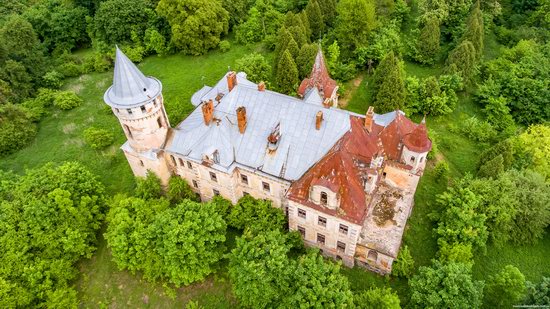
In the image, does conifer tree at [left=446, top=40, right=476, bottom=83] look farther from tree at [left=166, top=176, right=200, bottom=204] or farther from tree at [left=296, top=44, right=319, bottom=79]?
tree at [left=166, top=176, right=200, bottom=204]

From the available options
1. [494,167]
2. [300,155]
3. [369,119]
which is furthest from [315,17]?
[494,167]

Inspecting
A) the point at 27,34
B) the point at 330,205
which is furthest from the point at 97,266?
the point at 27,34

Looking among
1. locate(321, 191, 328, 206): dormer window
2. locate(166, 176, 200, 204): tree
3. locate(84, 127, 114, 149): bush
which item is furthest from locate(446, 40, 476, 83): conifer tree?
locate(84, 127, 114, 149): bush

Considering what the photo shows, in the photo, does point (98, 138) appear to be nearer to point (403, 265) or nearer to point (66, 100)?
point (66, 100)

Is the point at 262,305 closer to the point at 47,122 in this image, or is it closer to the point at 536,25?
the point at 47,122

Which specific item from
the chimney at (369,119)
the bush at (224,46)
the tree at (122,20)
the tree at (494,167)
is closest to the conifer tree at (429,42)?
the tree at (494,167)

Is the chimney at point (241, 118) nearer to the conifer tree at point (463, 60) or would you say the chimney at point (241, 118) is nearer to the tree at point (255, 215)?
the tree at point (255, 215)
